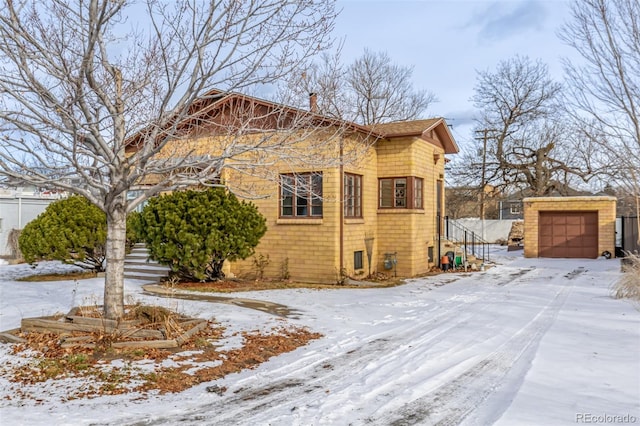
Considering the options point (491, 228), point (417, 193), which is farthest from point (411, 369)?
point (491, 228)

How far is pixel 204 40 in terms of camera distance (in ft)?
21.4

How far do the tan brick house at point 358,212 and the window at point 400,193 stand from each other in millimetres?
30

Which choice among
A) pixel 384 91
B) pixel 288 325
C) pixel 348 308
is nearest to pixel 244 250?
pixel 348 308

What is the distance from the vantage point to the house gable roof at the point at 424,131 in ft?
47.3

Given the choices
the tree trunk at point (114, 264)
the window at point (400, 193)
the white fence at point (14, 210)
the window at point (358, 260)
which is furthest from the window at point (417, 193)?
the white fence at point (14, 210)

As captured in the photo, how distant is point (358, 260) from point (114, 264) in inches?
329

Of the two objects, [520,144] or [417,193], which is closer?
[417,193]

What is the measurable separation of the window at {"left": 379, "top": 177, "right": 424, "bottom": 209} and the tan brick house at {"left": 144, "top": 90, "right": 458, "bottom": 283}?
0.03 metres

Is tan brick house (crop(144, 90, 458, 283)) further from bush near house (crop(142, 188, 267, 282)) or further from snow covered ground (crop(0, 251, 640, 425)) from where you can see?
snow covered ground (crop(0, 251, 640, 425))

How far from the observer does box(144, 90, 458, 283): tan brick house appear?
43.2 feet

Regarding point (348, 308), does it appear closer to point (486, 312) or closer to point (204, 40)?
point (486, 312)

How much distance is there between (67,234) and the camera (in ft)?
43.6

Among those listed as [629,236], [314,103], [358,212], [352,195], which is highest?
[314,103]

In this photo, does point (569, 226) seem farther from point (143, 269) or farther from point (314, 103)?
point (143, 269)
